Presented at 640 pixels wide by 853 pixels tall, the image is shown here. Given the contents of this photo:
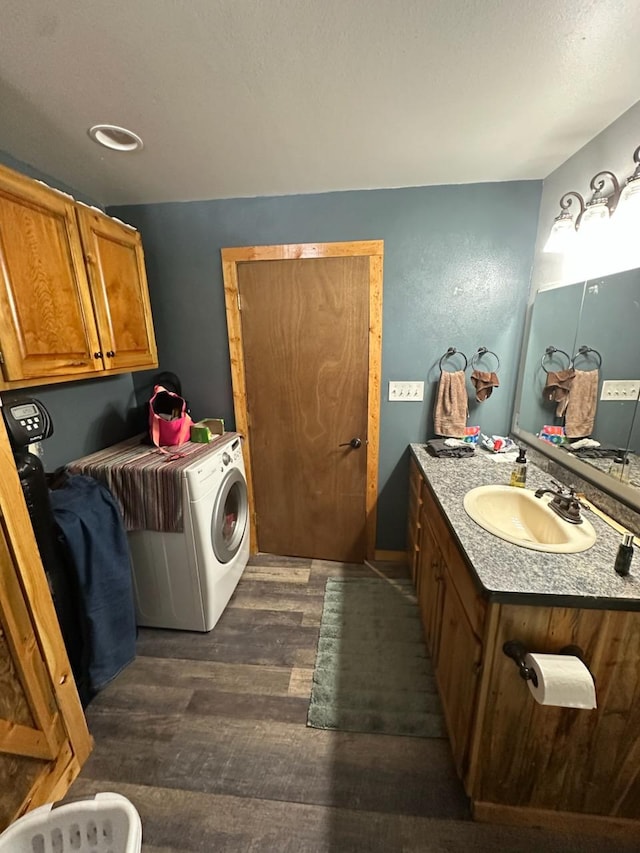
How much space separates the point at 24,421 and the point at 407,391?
6.18ft

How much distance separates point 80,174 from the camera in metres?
1.66

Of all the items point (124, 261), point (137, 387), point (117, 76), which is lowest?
point (137, 387)

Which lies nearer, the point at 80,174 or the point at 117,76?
the point at 117,76

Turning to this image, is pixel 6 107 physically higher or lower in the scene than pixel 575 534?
higher

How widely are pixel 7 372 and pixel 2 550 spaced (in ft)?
2.02

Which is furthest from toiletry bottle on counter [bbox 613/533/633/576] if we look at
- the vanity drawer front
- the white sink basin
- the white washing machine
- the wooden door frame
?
the white washing machine

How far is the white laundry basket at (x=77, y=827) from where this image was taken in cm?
85

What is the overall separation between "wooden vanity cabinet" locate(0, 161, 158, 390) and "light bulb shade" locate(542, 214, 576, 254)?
7.10 ft

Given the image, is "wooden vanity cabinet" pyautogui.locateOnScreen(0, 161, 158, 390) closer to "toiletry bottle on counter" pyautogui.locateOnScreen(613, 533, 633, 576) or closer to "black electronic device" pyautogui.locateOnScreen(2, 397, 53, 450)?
"black electronic device" pyautogui.locateOnScreen(2, 397, 53, 450)

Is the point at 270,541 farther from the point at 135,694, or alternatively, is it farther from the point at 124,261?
the point at 124,261

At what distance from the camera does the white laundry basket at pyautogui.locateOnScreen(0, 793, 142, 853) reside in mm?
854

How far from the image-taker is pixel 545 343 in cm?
174

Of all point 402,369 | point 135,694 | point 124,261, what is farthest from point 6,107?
point 135,694

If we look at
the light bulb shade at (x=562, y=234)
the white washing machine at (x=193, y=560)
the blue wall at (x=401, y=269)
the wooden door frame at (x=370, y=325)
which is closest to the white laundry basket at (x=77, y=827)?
the white washing machine at (x=193, y=560)
